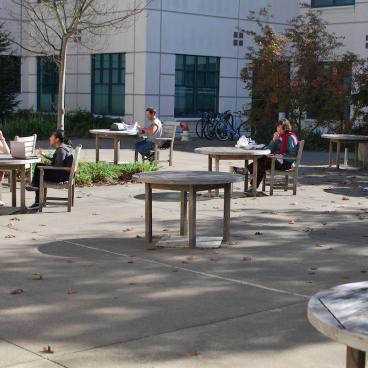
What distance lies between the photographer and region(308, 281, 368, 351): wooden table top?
3.38 meters

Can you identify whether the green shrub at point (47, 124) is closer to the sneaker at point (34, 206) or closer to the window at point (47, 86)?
the window at point (47, 86)

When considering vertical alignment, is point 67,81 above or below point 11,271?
above

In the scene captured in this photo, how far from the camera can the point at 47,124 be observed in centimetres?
2638

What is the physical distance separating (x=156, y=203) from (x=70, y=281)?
5244mm

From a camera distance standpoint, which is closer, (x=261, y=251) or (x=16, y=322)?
(x=16, y=322)

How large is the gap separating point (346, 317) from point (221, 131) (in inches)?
957

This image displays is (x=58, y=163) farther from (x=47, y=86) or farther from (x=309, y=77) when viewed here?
(x=47, y=86)

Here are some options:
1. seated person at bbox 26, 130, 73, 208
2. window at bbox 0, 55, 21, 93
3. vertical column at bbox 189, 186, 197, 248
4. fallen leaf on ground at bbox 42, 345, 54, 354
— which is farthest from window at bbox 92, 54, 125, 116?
fallen leaf on ground at bbox 42, 345, 54, 354

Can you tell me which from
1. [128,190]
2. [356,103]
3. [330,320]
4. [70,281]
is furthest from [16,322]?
[356,103]

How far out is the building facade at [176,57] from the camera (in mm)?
27453

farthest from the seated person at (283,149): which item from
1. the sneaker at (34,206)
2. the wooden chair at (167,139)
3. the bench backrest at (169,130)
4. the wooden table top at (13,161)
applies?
the bench backrest at (169,130)

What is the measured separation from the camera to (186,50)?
28250 millimetres

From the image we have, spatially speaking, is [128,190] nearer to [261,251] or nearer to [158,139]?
[158,139]

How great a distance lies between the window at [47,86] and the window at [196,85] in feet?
17.4
